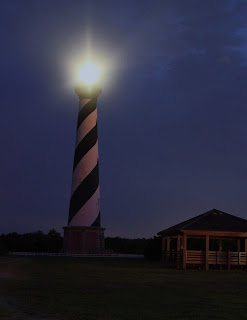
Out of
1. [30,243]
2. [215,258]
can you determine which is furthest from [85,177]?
[215,258]

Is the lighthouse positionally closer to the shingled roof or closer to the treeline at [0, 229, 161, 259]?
the treeline at [0, 229, 161, 259]

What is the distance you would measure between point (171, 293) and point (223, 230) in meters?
13.5

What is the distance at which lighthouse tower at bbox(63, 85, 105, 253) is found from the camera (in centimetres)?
3497

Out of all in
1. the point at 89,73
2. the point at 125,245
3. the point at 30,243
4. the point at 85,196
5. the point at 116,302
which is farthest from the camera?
the point at 125,245

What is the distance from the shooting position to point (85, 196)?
35.2 m

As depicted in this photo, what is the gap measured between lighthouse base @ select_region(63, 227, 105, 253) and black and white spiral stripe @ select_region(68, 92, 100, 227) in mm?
463

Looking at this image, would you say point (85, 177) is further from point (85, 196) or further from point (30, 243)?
point (30, 243)

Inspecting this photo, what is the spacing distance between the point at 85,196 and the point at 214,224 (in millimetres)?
13918

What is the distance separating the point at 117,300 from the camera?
28.4 ft

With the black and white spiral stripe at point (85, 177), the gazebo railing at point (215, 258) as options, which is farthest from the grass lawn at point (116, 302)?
the black and white spiral stripe at point (85, 177)

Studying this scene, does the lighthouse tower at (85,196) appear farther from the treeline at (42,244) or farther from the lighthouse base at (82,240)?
the treeline at (42,244)

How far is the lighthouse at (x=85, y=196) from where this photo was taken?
35.0 metres

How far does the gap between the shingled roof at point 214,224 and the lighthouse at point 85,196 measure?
36.0 ft

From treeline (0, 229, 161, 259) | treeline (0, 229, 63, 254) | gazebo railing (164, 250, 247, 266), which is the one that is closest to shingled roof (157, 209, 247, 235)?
gazebo railing (164, 250, 247, 266)
